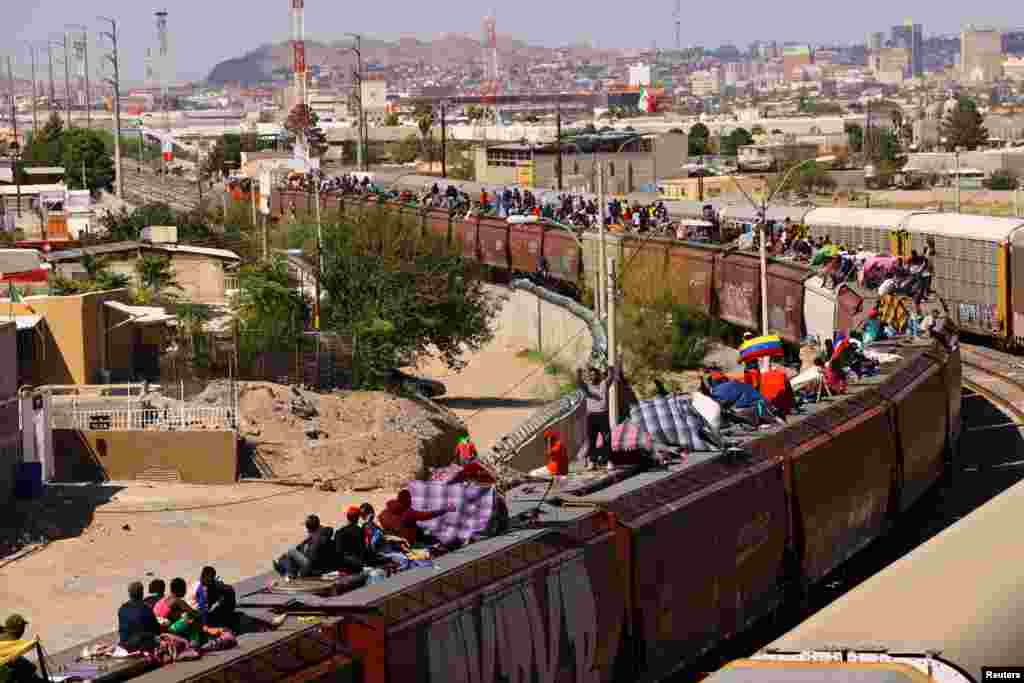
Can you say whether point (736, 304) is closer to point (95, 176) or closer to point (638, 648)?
point (638, 648)

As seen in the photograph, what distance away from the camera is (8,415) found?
85.8 feet

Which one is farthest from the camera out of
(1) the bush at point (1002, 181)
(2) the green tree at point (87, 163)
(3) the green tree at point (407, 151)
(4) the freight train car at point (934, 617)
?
(3) the green tree at point (407, 151)

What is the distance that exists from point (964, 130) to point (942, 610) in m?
146

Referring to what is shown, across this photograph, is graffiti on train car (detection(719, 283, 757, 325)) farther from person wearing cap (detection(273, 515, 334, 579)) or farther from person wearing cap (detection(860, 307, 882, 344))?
person wearing cap (detection(273, 515, 334, 579))

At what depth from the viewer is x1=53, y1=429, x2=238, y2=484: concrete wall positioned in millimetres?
28297

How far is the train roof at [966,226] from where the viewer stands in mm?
36925

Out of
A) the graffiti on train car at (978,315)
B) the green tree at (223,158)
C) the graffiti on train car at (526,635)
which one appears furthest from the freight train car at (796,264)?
the green tree at (223,158)

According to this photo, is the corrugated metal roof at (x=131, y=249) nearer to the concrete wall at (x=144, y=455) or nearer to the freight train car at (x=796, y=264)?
the freight train car at (x=796, y=264)

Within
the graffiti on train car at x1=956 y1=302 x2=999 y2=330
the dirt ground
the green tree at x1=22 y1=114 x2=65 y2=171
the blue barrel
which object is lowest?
the dirt ground

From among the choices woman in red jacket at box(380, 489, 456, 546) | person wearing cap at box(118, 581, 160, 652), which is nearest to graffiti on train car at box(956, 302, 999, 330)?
woman in red jacket at box(380, 489, 456, 546)

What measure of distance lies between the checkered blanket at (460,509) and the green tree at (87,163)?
8604cm

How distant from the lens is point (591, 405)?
22.5 metres

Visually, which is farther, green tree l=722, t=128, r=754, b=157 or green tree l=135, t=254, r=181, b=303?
green tree l=722, t=128, r=754, b=157

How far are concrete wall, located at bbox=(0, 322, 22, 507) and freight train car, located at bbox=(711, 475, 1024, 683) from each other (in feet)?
53.7
